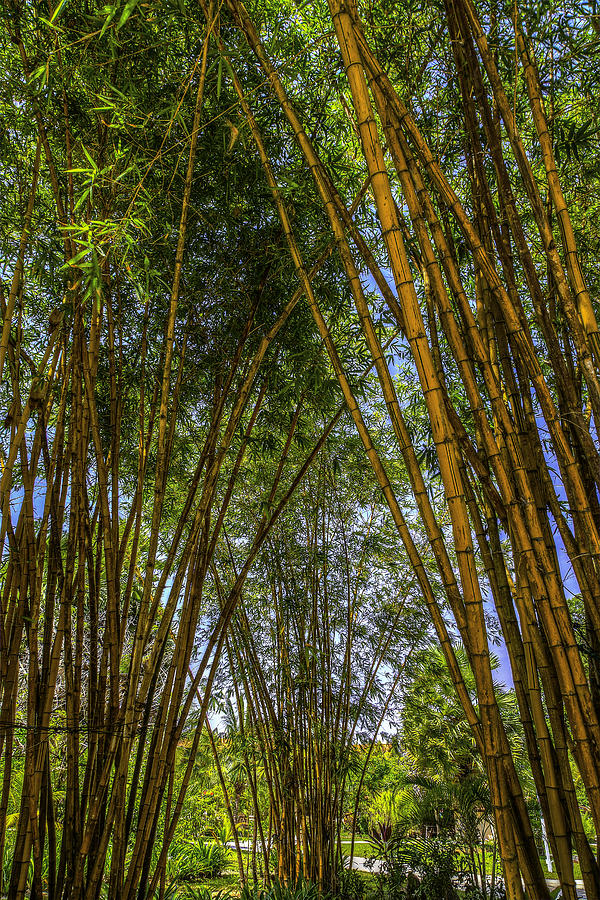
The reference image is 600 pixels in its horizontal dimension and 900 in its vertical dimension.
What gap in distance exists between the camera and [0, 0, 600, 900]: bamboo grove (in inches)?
50.7

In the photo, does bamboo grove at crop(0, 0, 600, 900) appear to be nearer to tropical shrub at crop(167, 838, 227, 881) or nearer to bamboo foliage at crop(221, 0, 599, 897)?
bamboo foliage at crop(221, 0, 599, 897)

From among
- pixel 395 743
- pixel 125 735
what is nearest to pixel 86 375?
pixel 125 735

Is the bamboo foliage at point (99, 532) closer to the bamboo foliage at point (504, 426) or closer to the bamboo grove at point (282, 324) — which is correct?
the bamboo grove at point (282, 324)

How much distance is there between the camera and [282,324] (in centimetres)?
275

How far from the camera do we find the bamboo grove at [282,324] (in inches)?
50.7

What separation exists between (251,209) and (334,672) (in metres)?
3.70

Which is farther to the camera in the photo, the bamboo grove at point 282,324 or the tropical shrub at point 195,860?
the tropical shrub at point 195,860

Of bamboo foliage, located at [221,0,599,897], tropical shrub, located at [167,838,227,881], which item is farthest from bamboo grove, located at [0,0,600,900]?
tropical shrub, located at [167,838,227,881]

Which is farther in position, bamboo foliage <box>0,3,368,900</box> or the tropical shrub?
the tropical shrub

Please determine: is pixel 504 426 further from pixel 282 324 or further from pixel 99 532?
pixel 99 532

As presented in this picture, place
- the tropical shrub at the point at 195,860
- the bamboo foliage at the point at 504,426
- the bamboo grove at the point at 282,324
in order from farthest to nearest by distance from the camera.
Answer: the tropical shrub at the point at 195,860 → the bamboo grove at the point at 282,324 → the bamboo foliage at the point at 504,426

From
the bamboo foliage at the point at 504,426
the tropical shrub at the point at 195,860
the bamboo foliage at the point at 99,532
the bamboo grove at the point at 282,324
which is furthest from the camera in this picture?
the tropical shrub at the point at 195,860

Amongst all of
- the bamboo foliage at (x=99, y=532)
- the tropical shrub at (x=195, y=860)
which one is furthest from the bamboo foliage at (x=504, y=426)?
the tropical shrub at (x=195, y=860)

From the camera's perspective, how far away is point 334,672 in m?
4.89
